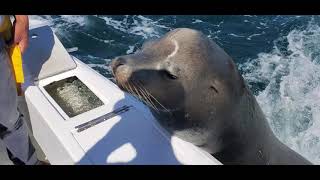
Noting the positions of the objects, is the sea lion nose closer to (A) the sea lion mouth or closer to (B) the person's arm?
(A) the sea lion mouth

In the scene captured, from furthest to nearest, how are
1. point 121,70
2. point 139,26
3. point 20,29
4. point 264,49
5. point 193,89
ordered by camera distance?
point 139,26 → point 264,49 → point 20,29 → point 193,89 → point 121,70

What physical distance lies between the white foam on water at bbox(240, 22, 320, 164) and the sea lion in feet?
9.77

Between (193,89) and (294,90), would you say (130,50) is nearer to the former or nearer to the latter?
(294,90)

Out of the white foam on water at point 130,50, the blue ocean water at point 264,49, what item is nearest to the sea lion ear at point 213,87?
the blue ocean water at point 264,49

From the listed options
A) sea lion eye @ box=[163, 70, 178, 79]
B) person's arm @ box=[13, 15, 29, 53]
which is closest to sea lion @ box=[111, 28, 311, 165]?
sea lion eye @ box=[163, 70, 178, 79]

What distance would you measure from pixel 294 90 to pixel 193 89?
4.93 m

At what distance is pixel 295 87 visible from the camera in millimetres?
7461

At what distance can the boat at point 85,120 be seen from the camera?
2844 millimetres

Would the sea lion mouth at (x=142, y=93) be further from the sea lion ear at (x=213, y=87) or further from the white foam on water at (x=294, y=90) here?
the white foam on water at (x=294, y=90)

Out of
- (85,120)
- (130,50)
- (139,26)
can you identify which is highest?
(85,120)

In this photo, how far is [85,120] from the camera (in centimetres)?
318

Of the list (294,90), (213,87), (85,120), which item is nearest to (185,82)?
(213,87)

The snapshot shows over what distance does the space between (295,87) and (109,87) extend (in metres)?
4.90
